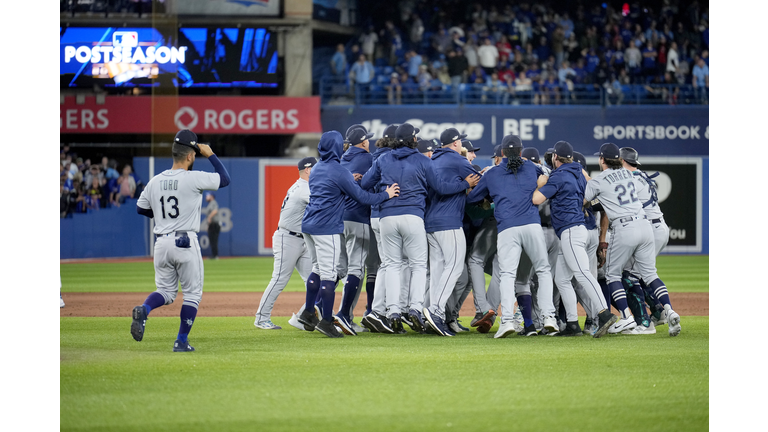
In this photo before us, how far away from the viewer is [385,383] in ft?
18.2

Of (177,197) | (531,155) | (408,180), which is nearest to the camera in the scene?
(177,197)

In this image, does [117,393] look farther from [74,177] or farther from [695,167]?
[695,167]

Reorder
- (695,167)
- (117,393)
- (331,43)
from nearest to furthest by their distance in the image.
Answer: (117,393)
(695,167)
(331,43)

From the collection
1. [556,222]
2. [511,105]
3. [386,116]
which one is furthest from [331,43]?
[556,222]

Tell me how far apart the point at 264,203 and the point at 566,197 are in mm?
16130

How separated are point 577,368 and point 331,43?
22.2 metres

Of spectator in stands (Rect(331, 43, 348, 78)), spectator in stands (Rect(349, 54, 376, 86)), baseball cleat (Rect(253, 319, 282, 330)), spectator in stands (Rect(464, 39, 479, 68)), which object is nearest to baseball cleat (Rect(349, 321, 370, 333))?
baseball cleat (Rect(253, 319, 282, 330))

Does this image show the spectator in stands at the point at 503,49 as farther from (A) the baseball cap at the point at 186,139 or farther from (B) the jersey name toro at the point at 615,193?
(A) the baseball cap at the point at 186,139

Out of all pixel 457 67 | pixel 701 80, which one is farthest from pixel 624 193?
pixel 701 80

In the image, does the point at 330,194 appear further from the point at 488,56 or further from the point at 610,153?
the point at 488,56

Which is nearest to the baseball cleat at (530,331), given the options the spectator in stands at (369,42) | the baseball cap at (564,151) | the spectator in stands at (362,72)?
the baseball cap at (564,151)

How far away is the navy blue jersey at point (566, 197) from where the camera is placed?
8008mm

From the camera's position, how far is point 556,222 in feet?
26.8

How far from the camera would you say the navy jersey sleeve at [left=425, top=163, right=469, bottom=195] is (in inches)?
317
